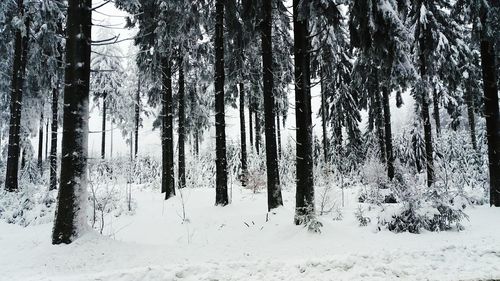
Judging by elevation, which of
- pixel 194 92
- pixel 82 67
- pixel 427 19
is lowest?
pixel 82 67

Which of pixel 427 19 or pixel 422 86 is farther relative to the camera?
pixel 427 19

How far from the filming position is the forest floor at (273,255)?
5.02 m

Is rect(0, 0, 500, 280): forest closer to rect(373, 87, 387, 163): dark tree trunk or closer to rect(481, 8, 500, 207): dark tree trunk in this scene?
rect(481, 8, 500, 207): dark tree trunk

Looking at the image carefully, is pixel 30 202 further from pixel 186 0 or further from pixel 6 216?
pixel 186 0

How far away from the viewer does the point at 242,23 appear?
39.2 feet

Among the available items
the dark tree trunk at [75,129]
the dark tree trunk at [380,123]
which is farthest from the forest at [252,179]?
the dark tree trunk at [380,123]

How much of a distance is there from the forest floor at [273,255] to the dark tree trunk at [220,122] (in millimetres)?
2029

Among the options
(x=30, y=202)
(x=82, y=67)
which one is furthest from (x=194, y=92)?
(x=82, y=67)

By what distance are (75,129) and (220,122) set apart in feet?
18.3

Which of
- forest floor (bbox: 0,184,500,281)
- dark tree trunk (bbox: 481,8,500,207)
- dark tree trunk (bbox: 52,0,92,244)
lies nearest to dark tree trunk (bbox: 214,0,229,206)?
forest floor (bbox: 0,184,500,281)

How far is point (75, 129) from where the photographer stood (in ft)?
21.7

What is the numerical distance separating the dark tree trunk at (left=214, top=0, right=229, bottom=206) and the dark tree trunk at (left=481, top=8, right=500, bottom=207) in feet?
28.8

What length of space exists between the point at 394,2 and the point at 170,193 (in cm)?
1108

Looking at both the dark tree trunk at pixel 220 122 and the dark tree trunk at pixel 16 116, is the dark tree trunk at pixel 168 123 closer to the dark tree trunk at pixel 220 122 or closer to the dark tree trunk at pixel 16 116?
the dark tree trunk at pixel 220 122
